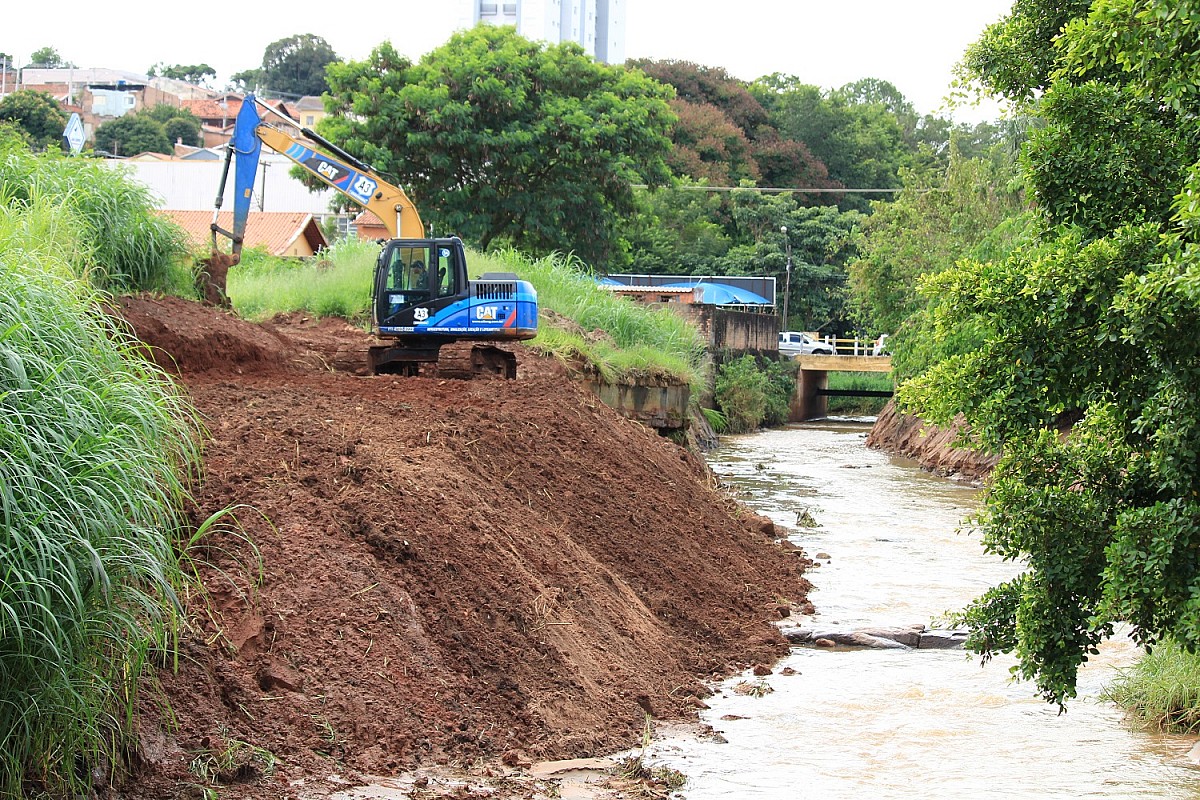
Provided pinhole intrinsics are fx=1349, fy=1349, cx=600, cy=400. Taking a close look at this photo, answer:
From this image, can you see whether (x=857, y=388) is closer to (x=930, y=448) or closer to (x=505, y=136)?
(x=930, y=448)

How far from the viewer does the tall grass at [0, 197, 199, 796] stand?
18.4 ft

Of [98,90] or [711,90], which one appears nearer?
[711,90]

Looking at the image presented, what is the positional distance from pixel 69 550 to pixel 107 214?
11.1 m

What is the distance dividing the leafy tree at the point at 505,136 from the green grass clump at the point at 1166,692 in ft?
97.7

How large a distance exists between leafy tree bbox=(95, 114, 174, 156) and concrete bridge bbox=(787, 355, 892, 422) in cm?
6461

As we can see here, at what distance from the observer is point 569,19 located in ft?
381

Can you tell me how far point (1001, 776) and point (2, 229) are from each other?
822 cm

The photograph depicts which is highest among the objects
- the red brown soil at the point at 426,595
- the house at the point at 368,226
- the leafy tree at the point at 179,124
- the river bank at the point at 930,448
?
the leafy tree at the point at 179,124

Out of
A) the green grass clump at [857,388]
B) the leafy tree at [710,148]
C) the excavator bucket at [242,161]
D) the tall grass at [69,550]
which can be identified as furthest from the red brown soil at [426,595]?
the leafy tree at [710,148]

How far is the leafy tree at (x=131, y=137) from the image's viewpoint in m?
106

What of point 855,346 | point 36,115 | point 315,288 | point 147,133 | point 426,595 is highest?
point 147,133

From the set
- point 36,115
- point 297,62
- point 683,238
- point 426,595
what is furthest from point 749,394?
point 297,62

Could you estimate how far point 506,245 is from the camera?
4025cm

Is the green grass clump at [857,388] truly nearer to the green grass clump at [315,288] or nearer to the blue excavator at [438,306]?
the green grass clump at [315,288]
